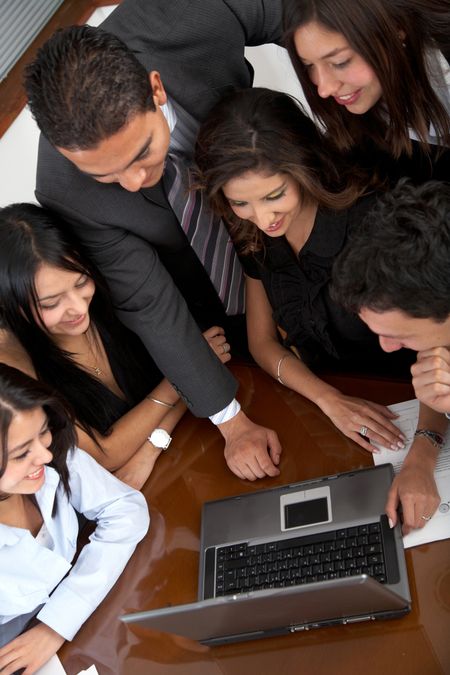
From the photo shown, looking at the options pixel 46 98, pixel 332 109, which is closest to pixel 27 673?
pixel 46 98

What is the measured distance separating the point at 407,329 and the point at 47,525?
817 mm

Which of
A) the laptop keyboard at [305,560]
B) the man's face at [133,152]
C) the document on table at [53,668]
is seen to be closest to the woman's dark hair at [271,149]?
the man's face at [133,152]

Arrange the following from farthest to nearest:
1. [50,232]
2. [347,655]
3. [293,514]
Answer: [50,232]
[293,514]
[347,655]

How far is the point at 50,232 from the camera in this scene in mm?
1646

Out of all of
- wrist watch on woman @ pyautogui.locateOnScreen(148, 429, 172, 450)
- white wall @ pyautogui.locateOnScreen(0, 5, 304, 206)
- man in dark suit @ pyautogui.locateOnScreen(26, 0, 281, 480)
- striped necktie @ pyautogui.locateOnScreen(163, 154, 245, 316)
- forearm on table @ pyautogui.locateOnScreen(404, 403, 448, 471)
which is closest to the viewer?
forearm on table @ pyautogui.locateOnScreen(404, 403, 448, 471)

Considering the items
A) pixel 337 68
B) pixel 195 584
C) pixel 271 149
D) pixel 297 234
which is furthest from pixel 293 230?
pixel 195 584

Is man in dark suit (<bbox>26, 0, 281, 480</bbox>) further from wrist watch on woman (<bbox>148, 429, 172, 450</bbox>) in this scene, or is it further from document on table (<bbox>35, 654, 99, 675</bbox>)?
document on table (<bbox>35, 654, 99, 675</bbox>)

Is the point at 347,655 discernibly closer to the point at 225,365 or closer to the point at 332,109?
the point at 225,365

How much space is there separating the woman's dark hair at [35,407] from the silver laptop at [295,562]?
0.99 feet

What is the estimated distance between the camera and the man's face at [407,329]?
1336mm

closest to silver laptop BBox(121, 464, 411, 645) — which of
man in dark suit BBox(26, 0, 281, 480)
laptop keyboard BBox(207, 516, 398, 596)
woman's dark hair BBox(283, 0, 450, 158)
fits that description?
laptop keyboard BBox(207, 516, 398, 596)

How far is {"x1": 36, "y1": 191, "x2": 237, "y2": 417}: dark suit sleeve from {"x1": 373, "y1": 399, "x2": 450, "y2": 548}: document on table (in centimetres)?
37

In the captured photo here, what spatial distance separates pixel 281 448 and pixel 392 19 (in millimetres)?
830

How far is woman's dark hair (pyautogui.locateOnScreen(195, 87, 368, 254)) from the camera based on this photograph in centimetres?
153
